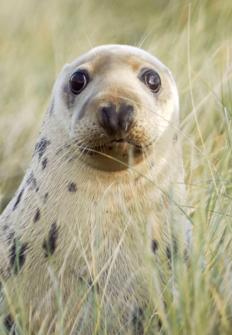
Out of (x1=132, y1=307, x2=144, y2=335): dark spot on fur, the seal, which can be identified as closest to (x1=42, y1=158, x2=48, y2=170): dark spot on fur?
the seal

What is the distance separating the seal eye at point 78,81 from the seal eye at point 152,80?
217 mm

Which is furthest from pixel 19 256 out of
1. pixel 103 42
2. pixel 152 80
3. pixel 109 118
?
pixel 103 42

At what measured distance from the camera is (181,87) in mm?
5570

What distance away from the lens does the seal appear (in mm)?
3529

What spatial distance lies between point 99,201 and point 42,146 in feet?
1.41

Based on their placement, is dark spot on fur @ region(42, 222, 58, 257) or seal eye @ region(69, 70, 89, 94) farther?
seal eye @ region(69, 70, 89, 94)

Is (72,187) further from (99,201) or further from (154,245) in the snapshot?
(154,245)

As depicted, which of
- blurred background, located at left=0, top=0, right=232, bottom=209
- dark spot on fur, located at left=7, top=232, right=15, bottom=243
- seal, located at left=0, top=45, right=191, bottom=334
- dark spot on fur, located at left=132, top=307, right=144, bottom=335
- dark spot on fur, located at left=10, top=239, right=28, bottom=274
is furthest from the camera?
blurred background, located at left=0, top=0, right=232, bottom=209

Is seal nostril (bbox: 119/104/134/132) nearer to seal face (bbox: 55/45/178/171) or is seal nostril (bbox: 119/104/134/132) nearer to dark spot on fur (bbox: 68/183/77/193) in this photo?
seal face (bbox: 55/45/178/171)

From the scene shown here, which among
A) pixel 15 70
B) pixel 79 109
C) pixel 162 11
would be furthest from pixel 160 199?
pixel 162 11

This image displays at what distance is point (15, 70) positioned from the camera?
6.80 m

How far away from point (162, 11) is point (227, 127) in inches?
155

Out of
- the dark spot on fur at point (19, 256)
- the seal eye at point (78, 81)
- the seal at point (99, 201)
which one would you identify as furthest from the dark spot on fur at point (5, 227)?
the seal eye at point (78, 81)

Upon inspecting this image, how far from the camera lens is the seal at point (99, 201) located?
3.53 meters
